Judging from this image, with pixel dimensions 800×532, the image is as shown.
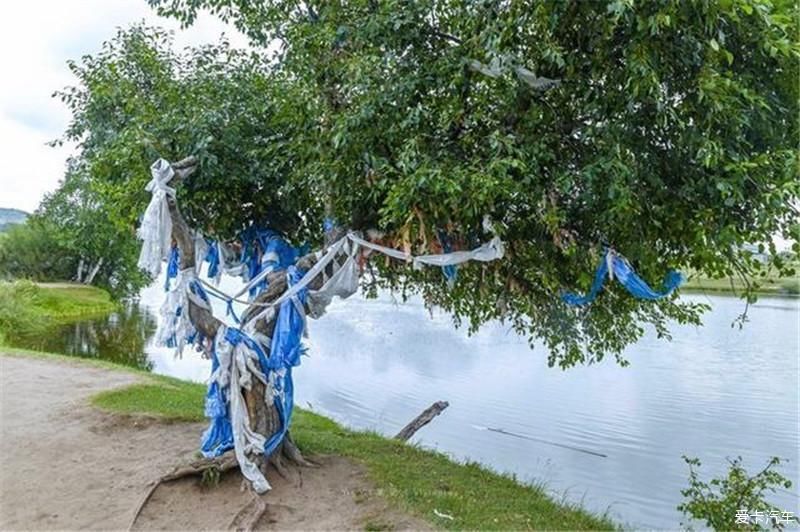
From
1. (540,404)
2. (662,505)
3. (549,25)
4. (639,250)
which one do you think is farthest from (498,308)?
(540,404)

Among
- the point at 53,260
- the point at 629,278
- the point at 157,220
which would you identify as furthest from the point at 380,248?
the point at 53,260

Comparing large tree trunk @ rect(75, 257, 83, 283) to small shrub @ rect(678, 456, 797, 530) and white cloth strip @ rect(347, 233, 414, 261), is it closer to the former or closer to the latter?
white cloth strip @ rect(347, 233, 414, 261)

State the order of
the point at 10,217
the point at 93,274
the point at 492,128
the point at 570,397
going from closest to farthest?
the point at 492,128 → the point at 570,397 → the point at 93,274 → the point at 10,217

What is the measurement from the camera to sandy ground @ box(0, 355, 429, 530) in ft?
12.1

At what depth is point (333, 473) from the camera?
4.56m

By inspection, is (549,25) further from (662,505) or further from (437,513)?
(662,505)

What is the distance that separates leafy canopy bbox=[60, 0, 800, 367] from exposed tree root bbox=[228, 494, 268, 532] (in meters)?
1.96

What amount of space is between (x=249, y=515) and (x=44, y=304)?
17507mm

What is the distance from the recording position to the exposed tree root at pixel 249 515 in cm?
354

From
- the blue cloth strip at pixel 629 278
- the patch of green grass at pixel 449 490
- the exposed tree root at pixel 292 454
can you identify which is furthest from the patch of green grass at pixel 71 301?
the blue cloth strip at pixel 629 278

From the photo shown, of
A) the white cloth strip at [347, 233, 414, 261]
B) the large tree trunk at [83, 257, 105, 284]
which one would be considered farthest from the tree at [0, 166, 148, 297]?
the white cloth strip at [347, 233, 414, 261]

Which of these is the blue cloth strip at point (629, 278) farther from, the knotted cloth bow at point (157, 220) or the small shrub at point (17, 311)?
the small shrub at point (17, 311)

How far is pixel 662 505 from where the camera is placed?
6.36 m

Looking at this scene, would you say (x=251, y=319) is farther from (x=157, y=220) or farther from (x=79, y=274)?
(x=79, y=274)
